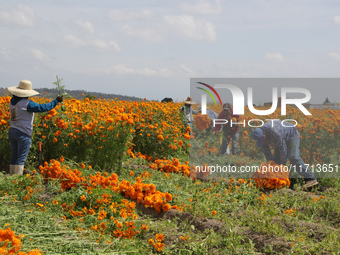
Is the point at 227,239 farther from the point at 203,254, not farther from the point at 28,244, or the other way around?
the point at 28,244

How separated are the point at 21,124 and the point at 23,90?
0.64 meters

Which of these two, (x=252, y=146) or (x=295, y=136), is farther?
(x=252, y=146)

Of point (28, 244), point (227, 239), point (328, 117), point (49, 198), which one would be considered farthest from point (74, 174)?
point (328, 117)

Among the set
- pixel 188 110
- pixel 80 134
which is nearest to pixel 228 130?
pixel 188 110

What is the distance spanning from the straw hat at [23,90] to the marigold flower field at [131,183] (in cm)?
53

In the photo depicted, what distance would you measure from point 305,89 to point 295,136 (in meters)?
1.26

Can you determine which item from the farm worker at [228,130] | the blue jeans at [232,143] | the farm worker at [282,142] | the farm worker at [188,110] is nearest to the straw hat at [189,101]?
the farm worker at [188,110]

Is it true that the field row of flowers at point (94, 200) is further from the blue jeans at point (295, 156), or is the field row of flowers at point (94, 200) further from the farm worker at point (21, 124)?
the blue jeans at point (295, 156)

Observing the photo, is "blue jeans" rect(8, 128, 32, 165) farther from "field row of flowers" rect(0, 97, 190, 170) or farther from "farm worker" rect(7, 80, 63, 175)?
"field row of flowers" rect(0, 97, 190, 170)

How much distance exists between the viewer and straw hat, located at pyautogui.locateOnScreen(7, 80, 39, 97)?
275 inches

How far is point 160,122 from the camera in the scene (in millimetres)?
9930

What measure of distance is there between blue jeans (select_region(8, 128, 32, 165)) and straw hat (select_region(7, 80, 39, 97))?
62 cm

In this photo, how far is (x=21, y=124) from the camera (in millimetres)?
6871

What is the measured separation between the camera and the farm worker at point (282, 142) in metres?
7.22
